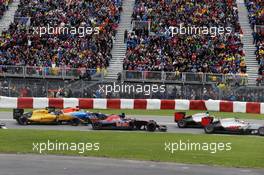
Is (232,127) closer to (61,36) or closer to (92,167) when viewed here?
(92,167)

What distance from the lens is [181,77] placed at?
3662 cm

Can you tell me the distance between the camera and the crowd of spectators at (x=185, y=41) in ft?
127

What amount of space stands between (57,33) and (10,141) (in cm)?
2182

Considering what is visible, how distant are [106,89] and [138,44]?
829 cm

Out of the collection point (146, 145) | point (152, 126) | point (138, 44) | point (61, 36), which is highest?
point (61, 36)

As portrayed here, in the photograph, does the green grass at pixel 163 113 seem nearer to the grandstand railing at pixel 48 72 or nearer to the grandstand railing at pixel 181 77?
the grandstand railing at pixel 181 77

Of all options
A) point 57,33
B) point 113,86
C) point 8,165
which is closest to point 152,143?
point 8,165

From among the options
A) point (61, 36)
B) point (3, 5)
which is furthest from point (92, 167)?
point (3, 5)

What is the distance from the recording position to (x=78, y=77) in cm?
3784

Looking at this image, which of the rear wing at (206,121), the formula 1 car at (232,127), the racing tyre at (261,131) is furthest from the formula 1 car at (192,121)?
the racing tyre at (261,131)

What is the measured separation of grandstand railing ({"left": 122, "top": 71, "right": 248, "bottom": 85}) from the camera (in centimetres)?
3531

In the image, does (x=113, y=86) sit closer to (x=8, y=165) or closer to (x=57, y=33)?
(x=57, y=33)

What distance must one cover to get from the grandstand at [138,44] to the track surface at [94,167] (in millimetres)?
15605

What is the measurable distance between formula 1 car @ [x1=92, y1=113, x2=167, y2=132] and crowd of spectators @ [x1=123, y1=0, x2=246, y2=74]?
1287cm
